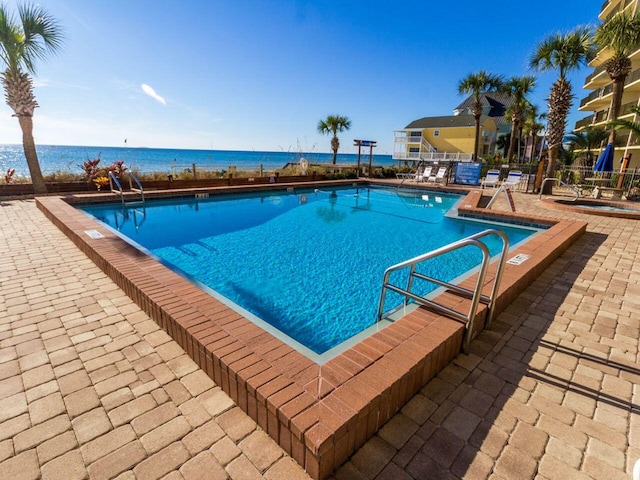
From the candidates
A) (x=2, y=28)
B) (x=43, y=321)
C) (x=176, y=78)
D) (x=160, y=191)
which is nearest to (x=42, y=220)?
(x=160, y=191)

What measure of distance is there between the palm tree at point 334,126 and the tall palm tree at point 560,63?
13661 mm

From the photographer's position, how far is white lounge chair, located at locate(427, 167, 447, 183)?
53.7 feet

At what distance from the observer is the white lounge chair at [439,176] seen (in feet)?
53.7

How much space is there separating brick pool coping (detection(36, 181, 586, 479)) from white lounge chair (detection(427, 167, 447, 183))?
14335mm

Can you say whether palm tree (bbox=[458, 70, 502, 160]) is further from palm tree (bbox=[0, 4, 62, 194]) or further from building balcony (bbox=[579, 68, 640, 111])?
palm tree (bbox=[0, 4, 62, 194])

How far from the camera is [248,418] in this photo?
1824mm

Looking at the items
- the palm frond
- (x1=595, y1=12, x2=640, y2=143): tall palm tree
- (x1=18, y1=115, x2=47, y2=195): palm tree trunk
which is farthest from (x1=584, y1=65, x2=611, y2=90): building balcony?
(x1=18, y1=115, x2=47, y2=195): palm tree trunk

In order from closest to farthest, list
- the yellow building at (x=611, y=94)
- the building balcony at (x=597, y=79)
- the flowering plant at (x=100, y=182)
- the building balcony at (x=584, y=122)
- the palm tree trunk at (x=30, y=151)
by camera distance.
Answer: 1. the palm tree trunk at (x=30, y=151)
2. the flowering plant at (x=100, y=182)
3. the yellow building at (x=611, y=94)
4. the building balcony at (x=597, y=79)
5. the building balcony at (x=584, y=122)

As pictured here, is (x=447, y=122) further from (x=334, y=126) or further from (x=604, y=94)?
(x=334, y=126)

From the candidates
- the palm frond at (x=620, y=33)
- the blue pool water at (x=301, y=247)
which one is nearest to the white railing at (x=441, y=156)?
the palm frond at (x=620, y=33)

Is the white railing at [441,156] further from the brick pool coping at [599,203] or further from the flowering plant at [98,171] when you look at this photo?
the flowering plant at [98,171]

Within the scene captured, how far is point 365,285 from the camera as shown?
15.4 feet

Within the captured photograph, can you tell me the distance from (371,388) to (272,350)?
726 mm

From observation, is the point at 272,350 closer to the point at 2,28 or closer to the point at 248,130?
the point at 2,28
